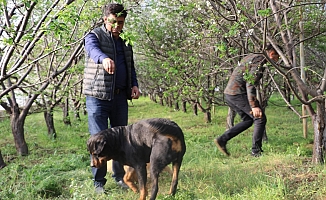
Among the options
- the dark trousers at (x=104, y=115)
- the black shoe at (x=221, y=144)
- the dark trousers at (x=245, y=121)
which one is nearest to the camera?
the dark trousers at (x=104, y=115)

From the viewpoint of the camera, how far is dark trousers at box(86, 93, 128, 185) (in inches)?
154

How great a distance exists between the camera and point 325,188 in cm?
326

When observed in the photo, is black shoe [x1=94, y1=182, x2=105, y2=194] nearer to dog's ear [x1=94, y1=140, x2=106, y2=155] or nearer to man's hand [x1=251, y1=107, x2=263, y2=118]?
dog's ear [x1=94, y1=140, x2=106, y2=155]

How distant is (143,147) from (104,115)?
2.68ft

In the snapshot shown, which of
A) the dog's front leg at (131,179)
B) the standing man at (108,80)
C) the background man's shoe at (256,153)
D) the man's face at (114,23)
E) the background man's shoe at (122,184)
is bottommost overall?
the background man's shoe at (122,184)

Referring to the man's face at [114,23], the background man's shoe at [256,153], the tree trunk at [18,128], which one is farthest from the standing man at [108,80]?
the tree trunk at [18,128]

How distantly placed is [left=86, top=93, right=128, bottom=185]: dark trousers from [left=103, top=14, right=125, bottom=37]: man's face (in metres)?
0.78

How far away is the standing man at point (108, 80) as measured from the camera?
378cm

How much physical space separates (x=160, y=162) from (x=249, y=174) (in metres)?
1.41

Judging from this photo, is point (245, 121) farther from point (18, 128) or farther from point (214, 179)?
point (18, 128)

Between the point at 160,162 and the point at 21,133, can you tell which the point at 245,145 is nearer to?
the point at 160,162

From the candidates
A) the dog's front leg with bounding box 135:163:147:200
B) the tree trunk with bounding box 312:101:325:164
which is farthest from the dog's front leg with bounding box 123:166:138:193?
the tree trunk with bounding box 312:101:325:164

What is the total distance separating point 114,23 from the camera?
3766 millimetres

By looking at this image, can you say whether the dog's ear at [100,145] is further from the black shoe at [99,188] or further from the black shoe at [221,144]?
the black shoe at [221,144]
